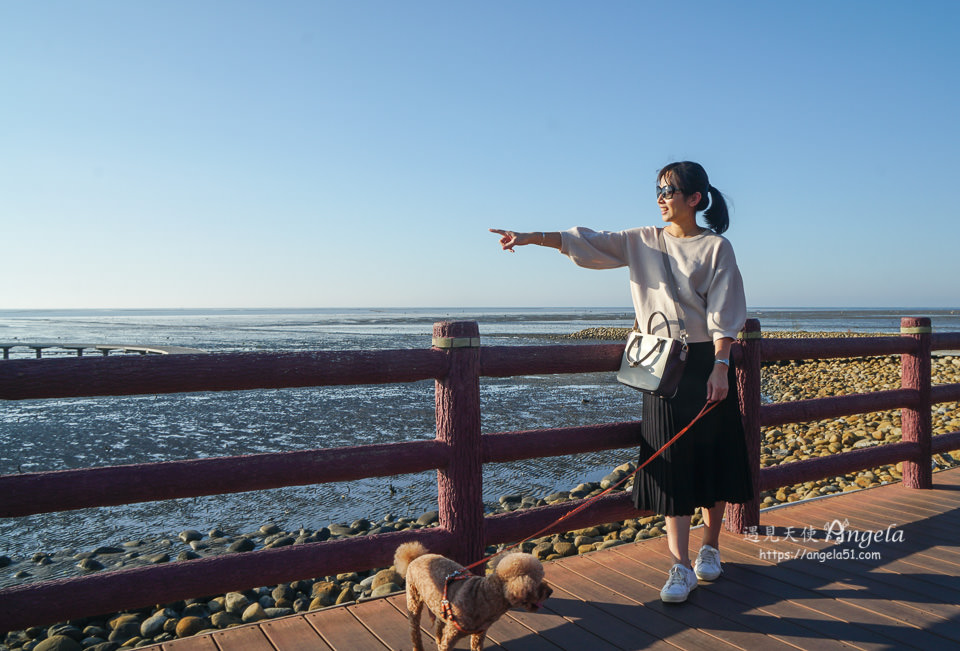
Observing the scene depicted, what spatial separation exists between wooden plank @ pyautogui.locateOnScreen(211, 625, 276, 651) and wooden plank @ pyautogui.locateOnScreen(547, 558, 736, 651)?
4.59ft

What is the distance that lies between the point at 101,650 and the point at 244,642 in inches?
65.9

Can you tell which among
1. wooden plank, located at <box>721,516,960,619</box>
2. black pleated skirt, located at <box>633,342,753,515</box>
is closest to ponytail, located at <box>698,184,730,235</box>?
black pleated skirt, located at <box>633,342,753,515</box>

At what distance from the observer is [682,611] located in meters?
2.93

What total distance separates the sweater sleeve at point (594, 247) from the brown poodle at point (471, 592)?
58.8 inches

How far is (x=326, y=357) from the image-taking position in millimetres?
2814

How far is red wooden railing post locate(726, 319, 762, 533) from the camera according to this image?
12.7 ft

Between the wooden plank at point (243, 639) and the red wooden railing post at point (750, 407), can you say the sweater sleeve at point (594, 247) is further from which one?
the wooden plank at point (243, 639)

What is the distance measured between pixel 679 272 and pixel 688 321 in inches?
9.2

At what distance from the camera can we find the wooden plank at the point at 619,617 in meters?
2.63

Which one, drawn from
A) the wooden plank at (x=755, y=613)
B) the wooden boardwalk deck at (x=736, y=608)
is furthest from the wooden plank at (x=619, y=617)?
the wooden plank at (x=755, y=613)

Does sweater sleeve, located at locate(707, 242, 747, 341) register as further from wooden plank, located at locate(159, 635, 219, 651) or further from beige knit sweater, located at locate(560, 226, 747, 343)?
wooden plank, located at locate(159, 635, 219, 651)

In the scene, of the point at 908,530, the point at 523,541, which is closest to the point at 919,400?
the point at 908,530

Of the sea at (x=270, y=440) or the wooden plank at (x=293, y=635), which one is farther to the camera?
the sea at (x=270, y=440)

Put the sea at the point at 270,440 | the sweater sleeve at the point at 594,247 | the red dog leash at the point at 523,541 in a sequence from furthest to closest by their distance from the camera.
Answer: the sea at the point at 270,440 → the sweater sleeve at the point at 594,247 → the red dog leash at the point at 523,541
